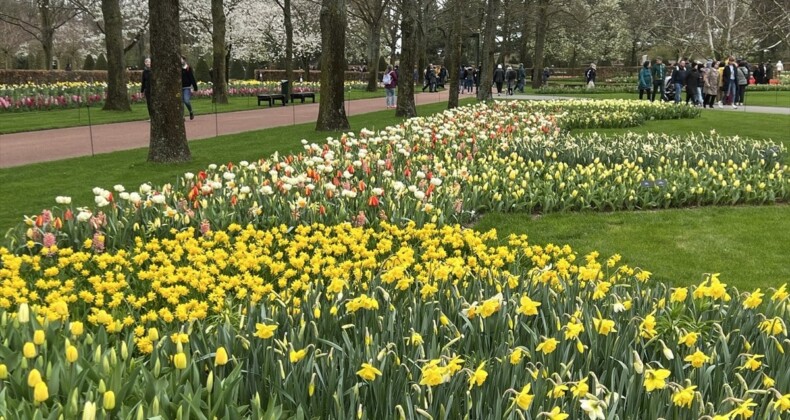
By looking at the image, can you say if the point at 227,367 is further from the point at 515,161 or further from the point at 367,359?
the point at 515,161

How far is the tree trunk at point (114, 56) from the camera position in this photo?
64.8ft

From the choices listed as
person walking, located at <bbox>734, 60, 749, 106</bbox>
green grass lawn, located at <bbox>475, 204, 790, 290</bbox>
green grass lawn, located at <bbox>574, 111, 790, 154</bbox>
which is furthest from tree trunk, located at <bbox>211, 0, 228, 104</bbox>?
green grass lawn, located at <bbox>475, 204, 790, 290</bbox>

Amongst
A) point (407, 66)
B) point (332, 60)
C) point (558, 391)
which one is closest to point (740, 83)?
point (407, 66)

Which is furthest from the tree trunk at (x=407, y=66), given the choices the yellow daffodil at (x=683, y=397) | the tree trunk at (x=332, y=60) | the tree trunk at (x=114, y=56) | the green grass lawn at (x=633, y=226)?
the yellow daffodil at (x=683, y=397)

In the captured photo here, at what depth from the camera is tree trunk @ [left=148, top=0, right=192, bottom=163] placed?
9.45m

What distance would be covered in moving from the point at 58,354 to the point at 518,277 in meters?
2.16

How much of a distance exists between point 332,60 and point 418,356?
1140cm

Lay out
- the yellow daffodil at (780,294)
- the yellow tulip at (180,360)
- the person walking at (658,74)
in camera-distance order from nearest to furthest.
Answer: the yellow tulip at (180,360)
the yellow daffodil at (780,294)
the person walking at (658,74)

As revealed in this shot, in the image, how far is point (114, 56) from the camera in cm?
2030

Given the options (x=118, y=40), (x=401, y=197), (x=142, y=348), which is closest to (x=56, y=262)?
(x=142, y=348)

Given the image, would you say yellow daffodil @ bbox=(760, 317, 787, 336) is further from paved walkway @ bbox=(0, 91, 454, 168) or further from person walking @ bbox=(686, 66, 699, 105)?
person walking @ bbox=(686, 66, 699, 105)

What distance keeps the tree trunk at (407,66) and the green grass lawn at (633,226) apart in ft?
25.8

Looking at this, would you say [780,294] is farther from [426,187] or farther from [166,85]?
[166,85]

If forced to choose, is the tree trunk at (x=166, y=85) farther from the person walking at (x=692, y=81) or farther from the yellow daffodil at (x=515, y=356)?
the person walking at (x=692, y=81)
